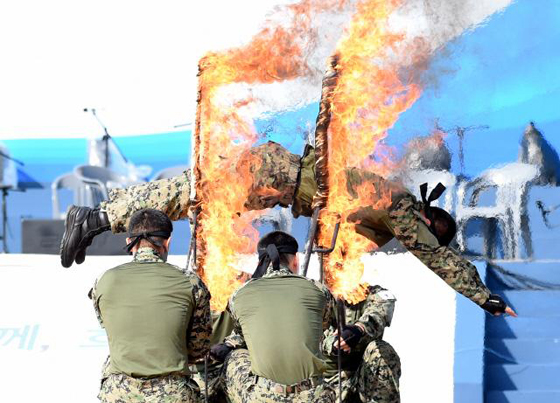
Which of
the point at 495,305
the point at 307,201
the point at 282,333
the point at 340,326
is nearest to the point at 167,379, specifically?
the point at 282,333

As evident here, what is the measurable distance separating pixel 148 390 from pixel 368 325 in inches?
52.0

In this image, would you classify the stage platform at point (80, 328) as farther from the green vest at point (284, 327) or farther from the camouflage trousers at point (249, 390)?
the green vest at point (284, 327)

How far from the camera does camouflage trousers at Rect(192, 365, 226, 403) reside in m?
5.07

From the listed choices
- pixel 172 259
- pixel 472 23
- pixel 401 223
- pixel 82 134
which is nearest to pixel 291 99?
pixel 401 223

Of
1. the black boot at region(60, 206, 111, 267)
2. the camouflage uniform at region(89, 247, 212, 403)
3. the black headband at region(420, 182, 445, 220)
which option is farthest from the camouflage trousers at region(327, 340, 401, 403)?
the black boot at region(60, 206, 111, 267)

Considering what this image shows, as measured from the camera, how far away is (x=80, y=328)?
6.71 m

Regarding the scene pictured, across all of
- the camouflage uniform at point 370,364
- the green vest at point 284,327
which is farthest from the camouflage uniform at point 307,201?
the green vest at point 284,327

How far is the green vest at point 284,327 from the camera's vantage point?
168 inches

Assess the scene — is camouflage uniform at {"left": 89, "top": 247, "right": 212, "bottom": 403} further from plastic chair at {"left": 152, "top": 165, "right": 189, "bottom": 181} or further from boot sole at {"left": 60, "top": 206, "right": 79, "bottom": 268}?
plastic chair at {"left": 152, "top": 165, "right": 189, "bottom": 181}

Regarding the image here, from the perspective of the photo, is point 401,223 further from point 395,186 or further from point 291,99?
point 291,99

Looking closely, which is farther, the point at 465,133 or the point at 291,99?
the point at 465,133

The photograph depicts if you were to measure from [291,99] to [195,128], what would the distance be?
1.74ft

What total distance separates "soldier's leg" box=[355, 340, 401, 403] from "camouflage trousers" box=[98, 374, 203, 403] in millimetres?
1144

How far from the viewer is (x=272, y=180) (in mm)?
5117
